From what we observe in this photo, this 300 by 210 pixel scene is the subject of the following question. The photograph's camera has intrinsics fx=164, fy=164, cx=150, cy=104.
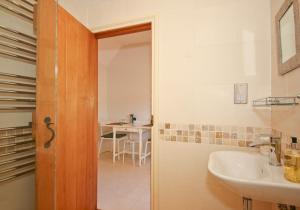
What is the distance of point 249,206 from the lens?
968 mm

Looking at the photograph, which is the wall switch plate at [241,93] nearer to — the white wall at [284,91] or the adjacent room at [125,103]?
the white wall at [284,91]

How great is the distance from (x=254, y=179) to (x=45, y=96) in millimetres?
1387

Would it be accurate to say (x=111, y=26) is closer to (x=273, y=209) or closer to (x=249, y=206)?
(x=249, y=206)

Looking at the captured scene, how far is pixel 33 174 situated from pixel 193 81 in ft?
4.71

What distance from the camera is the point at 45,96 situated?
121cm

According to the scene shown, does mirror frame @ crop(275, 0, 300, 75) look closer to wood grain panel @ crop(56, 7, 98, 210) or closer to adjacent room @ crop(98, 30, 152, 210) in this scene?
wood grain panel @ crop(56, 7, 98, 210)

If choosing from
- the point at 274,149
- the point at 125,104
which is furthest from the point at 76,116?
the point at 125,104

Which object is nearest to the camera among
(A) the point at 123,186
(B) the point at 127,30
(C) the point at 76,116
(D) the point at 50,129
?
(D) the point at 50,129

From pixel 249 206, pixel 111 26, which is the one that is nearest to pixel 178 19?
pixel 111 26

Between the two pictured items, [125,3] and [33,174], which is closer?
[33,174]

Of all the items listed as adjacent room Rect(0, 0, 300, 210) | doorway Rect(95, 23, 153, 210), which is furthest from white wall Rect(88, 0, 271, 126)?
doorway Rect(95, 23, 153, 210)

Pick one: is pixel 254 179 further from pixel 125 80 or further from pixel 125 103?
pixel 125 80

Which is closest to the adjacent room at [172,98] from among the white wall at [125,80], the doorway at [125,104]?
the doorway at [125,104]

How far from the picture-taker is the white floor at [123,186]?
6.08 feet
